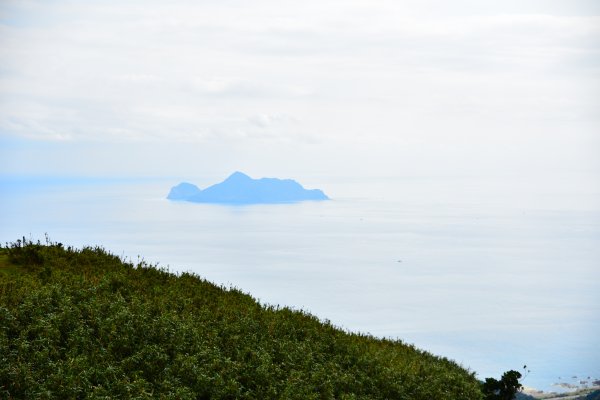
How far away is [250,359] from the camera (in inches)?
591

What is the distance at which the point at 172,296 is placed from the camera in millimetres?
17875

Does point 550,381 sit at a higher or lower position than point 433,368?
lower

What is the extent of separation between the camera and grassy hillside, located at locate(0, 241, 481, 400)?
41.3 ft

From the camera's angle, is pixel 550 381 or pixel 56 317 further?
pixel 550 381

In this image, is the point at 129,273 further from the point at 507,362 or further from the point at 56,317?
the point at 507,362

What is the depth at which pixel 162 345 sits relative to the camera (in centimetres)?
1443

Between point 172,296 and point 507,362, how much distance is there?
169612 mm

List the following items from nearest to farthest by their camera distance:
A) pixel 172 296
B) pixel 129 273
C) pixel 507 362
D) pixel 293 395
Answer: pixel 293 395 → pixel 172 296 → pixel 129 273 → pixel 507 362

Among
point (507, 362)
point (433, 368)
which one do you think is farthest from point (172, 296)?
point (507, 362)

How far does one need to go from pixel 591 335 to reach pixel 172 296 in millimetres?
199958

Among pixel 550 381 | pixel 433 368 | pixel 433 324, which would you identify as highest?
pixel 433 368

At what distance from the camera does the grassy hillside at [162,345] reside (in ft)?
41.3

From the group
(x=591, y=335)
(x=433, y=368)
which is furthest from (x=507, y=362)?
(x=433, y=368)

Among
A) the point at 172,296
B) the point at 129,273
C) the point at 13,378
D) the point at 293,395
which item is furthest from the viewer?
the point at 129,273
